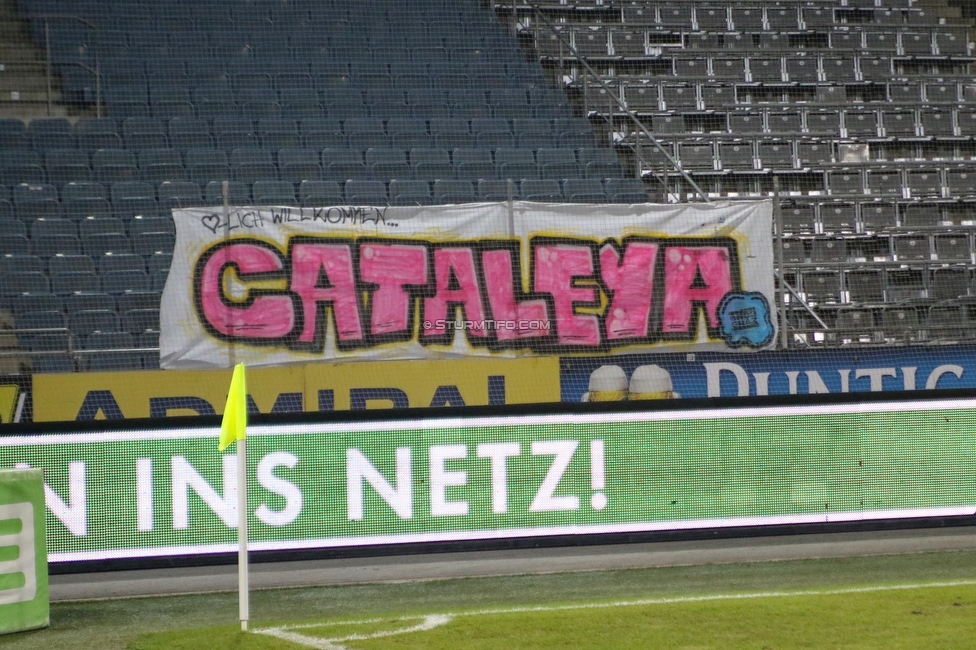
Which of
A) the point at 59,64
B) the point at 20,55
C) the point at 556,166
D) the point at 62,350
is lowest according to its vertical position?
the point at 62,350

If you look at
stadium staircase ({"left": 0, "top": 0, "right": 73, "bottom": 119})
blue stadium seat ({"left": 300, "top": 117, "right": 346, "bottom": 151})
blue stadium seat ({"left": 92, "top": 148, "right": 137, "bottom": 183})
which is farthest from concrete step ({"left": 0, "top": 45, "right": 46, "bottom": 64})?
blue stadium seat ({"left": 300, "top": 117, "right": 346, "bottom": 151})

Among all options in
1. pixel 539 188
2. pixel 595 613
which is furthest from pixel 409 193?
pixel 595 613

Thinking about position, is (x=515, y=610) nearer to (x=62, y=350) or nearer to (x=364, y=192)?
(x=62, y=350)

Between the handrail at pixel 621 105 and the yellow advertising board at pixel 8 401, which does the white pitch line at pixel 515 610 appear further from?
the handrail at pixel 621 105

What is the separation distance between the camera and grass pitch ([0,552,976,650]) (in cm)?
475

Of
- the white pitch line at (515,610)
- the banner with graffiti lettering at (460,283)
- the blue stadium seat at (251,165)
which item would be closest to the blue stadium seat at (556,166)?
the banner with graffiti lettering at (460,283)

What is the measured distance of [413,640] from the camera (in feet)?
15.7

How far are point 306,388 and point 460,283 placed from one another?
1573mm

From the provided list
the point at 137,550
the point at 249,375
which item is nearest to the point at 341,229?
the point at 249,375

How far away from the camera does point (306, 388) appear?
8.34 metres

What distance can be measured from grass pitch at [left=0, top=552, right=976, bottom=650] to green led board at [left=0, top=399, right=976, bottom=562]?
55 centimetres

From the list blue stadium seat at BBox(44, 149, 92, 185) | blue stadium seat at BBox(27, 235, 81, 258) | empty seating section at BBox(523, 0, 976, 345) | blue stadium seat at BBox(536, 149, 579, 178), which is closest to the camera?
blue stadium seat at BBox(27, 235, 81, 258)

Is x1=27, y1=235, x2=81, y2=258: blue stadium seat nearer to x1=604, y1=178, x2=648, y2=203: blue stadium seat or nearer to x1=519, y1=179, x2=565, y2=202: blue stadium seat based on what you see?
x1=519, y1=179, x2=565, y2=202: blue stadium seat

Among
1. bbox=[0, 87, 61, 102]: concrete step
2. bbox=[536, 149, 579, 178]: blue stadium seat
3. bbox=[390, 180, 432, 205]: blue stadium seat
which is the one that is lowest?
bbox=[390, 180, 432, 205]: blue stadium seat
